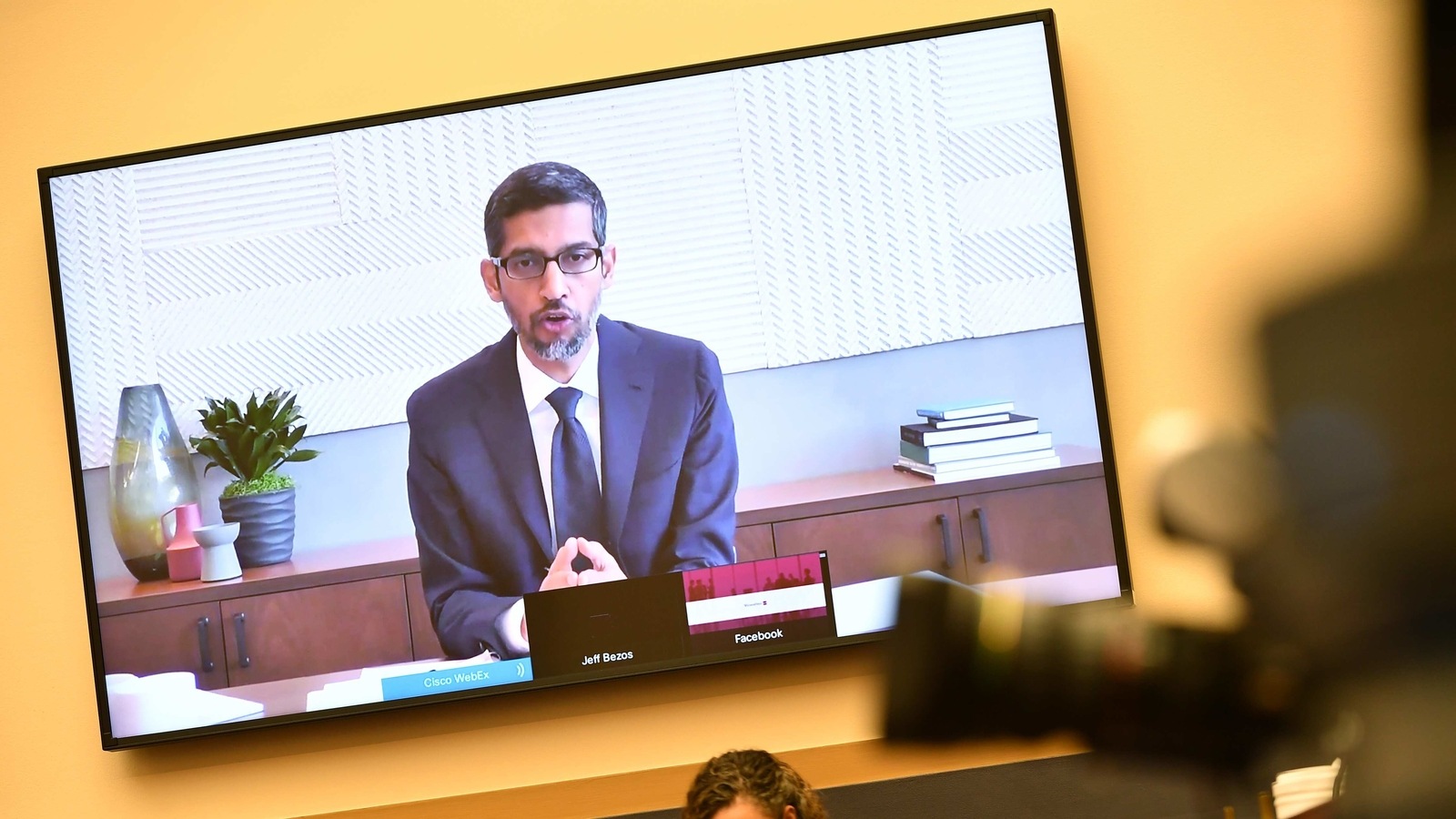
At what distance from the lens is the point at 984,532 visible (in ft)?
8.77

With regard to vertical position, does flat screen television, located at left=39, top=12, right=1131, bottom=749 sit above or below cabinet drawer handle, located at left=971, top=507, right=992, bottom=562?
above

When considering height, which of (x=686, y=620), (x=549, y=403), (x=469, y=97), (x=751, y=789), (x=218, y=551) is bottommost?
(x=751, y=789)

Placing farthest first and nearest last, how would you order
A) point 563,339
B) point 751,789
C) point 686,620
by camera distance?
point 563,339 → point 686,620 → point 751,789

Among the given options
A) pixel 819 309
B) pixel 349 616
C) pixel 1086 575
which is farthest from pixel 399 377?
pixel 1086 575

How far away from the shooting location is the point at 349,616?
269 centimetres

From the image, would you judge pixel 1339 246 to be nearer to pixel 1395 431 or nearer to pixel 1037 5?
pixel 1395 431

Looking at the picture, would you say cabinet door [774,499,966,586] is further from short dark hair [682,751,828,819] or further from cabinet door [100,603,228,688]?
cabinet door [100,603,228,688]

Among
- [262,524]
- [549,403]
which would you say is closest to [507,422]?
[549,403]

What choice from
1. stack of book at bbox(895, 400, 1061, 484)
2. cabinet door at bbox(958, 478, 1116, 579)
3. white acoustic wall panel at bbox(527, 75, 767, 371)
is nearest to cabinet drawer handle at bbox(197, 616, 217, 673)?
white acoustic wall panel at bbox(527, 75, 767, 371)

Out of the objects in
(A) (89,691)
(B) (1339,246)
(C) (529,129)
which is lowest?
(A) (89,691)

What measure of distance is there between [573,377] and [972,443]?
2.95 ft

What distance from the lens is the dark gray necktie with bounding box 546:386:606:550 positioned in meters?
2.69

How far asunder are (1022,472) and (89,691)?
86.1 inches

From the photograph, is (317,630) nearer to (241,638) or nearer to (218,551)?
(241,638)
